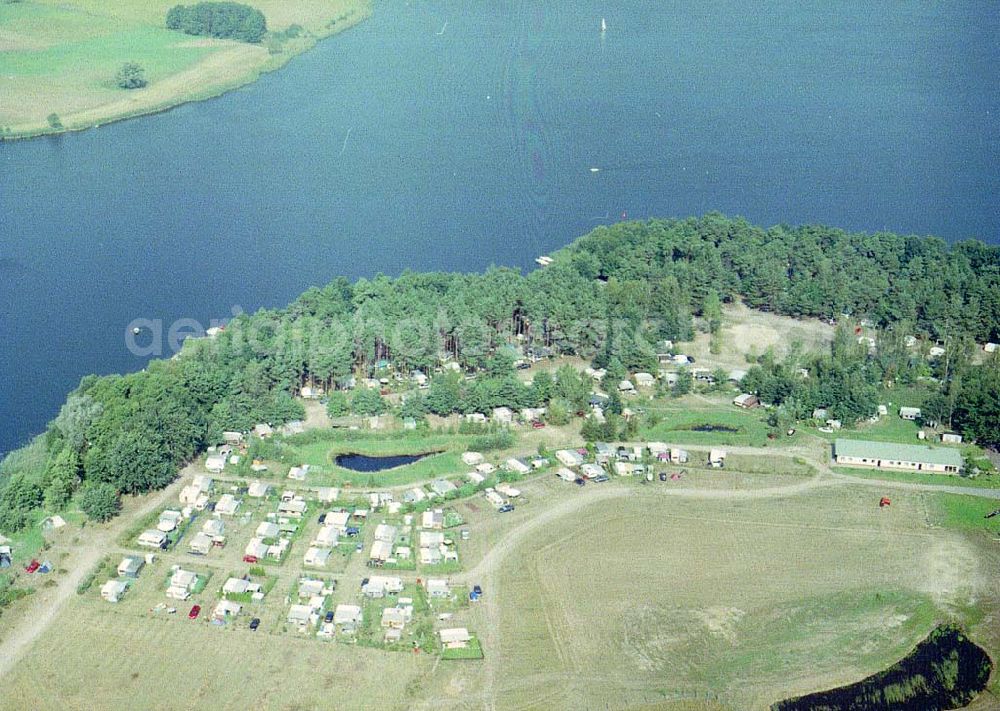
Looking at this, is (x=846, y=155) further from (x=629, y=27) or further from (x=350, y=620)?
(x=350, y=620)

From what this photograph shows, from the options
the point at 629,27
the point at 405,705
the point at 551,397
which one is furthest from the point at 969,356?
the point at 629,27

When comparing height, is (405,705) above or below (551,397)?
below

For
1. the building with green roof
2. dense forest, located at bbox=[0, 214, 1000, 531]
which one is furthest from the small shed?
the building with green roof

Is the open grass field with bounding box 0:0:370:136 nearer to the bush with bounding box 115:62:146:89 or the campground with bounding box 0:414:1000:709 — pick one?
the bush with bounding box 115:62:146:89

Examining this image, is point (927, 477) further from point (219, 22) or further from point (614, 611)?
point (219, 22)

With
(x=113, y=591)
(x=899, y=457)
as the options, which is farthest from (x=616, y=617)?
(x=899, y=457)
